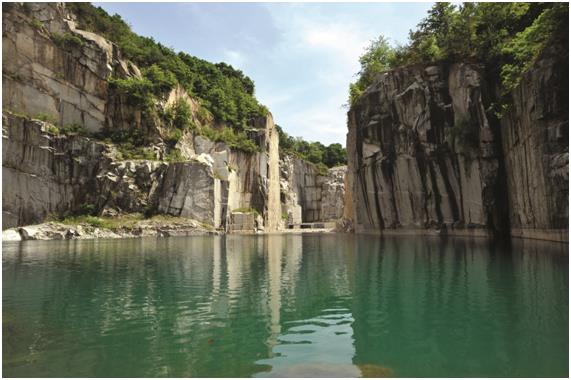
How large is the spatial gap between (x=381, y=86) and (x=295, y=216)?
143ft

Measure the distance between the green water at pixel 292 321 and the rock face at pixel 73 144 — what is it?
119 feet

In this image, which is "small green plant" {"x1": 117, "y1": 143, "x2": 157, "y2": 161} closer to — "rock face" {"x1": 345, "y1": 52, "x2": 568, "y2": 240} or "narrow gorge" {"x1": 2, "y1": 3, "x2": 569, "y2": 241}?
"narrow gorge" {"x1": 2, "y1": 3, "x2": 569, "y2": 241}

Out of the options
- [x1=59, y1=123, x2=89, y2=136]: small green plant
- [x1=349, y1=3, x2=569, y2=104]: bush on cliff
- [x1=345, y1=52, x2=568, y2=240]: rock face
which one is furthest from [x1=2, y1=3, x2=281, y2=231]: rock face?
[x1=349, y1=3, x2=569, y2=104]: bush on cliff

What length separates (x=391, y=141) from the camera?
48.0 m

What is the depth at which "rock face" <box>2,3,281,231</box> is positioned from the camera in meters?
50.2

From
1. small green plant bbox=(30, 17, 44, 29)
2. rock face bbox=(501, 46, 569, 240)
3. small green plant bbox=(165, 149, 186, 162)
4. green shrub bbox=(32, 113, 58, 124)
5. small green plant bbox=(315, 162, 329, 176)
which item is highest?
small green plant bbox=(30, 17, 44, 29)

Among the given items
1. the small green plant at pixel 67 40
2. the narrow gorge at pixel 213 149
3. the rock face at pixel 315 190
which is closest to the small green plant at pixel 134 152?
the narrow gorge at pixel 213 149

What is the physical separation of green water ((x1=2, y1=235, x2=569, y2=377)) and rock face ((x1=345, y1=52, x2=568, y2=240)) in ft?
33.9

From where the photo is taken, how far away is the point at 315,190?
9806 cm

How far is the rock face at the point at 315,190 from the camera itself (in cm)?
9431

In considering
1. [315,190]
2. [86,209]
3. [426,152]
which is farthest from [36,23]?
[315,190]

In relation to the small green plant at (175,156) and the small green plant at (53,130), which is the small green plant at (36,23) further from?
the small green plant at (175,156)

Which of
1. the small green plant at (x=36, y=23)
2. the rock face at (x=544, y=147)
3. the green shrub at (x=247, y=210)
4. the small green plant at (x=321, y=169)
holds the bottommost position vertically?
the green shrub at (x=247, y=210)

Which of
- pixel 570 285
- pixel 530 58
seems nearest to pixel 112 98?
pixel 530 58
